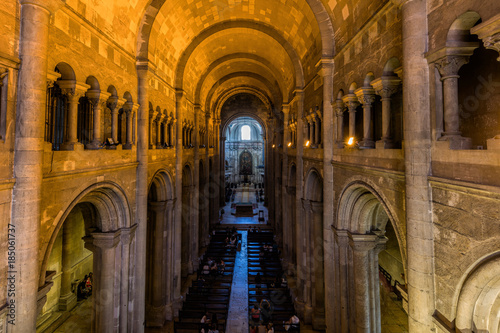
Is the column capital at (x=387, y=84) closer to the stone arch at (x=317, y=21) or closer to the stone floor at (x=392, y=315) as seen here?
the stone arch at (x=317, y=21)

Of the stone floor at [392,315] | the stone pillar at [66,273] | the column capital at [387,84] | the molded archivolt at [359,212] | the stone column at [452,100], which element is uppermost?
the column capital at [387,84]

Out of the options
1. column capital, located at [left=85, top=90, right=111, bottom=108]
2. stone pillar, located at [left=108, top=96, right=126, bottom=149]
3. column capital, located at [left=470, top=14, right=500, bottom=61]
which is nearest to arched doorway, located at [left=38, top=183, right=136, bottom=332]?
stone pillar, located at [left=108, top=96, right=126, bottom=149]

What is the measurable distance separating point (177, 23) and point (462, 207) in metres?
12.6

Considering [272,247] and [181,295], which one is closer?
[181,295]

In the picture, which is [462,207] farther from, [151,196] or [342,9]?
[151,196]

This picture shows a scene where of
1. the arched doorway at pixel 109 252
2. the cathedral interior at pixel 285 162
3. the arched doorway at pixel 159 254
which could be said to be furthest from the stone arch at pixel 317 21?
the arched doorway at pixel 159 254

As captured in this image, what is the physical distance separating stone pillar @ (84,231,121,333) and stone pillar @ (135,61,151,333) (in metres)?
1.12

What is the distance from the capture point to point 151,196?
13.2 m

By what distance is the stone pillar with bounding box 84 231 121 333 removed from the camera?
8.51 m

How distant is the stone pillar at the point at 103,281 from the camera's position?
8.51m

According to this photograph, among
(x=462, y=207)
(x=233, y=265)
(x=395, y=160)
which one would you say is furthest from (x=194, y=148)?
(x=462, y=207)

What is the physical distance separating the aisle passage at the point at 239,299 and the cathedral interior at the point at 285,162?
5.4 inches

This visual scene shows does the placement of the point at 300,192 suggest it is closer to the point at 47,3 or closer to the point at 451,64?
the point at 451,64

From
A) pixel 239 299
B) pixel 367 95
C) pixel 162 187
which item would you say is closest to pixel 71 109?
pixel 162 187
